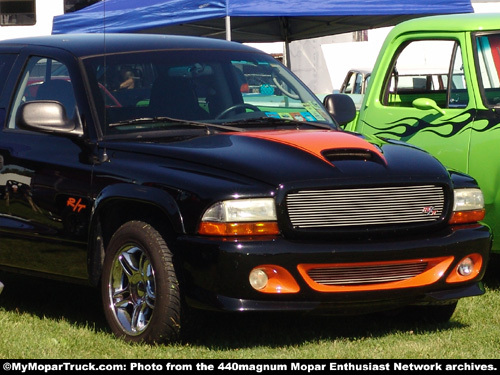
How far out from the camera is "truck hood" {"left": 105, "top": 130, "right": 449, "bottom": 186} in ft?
16.4

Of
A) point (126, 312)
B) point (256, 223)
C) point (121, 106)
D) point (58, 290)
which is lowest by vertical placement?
point (58, 290)

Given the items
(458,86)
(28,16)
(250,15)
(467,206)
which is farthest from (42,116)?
(28,16)

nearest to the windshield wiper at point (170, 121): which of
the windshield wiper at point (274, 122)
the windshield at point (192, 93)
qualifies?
the windshield at point (192, 93)

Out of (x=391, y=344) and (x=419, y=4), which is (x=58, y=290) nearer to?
(x=391, y=344)

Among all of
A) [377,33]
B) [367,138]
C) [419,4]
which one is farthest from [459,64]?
[377,33]

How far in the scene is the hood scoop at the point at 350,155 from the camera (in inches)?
206

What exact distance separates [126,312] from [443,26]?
3337mm

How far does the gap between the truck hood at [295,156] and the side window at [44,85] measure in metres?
0.62

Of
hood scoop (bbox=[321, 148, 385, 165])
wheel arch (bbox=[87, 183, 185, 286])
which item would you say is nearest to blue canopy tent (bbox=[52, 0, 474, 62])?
wheel arch (bbox=[87, 183, 185, 286])

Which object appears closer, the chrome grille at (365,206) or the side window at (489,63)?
the chrome grille at (365,206)

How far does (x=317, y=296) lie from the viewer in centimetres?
496

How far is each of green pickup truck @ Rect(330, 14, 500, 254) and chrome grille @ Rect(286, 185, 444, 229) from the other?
1404mm

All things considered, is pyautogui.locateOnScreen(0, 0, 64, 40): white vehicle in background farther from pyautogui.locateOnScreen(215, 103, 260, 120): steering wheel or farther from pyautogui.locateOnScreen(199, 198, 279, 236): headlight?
pyautogui.locateOnScreen(199, 198, 279, 236): headlight

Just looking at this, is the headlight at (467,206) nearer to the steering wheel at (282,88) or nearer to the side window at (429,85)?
the steering wheel at (282,88)
